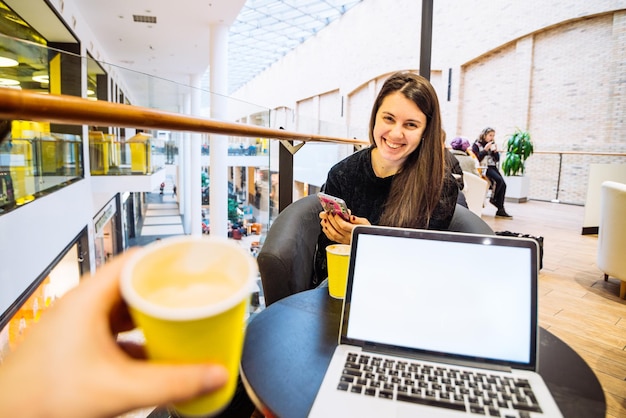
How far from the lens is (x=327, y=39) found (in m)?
16.6

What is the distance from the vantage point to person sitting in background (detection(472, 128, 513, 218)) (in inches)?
271

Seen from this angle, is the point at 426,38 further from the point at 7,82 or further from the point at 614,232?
the point at 7,82

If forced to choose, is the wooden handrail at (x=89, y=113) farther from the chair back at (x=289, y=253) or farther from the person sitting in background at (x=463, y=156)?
the person sitting in background at (x=463, y=156)

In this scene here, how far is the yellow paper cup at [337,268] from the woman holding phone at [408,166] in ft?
1.43

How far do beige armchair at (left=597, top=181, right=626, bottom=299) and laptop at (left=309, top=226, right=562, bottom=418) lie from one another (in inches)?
121

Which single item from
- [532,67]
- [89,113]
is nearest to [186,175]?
[532,67]

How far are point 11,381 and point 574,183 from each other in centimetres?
1053

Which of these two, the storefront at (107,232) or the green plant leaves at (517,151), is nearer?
the storefront at (107,232)

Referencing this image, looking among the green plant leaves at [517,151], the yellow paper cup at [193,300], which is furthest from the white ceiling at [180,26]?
the green plant leaves at [517,151]

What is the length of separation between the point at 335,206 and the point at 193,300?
3.68ft

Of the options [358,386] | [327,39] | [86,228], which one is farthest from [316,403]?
[327,39]

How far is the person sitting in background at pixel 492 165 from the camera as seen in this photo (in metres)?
6.87

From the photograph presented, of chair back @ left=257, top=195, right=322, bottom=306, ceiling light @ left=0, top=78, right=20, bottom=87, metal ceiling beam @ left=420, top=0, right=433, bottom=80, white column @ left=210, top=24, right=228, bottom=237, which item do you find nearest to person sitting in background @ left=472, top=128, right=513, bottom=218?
metal ceiling beam @ left=420, top=0, right=433, bottom=80

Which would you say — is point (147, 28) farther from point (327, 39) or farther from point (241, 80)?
point (241, 80)
